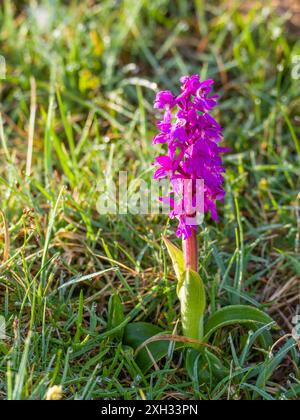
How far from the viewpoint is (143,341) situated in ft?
8.70

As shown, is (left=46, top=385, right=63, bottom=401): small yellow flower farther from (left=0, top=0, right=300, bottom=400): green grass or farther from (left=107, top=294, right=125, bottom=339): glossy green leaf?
(left=107, top=294, right=125, bottom=339): glossy green leaf

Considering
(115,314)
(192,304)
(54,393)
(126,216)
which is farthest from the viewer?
(126,216)

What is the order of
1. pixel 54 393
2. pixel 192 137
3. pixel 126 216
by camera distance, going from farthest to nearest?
pixel 126 216 < pixel 192 137 < pixel 54 393

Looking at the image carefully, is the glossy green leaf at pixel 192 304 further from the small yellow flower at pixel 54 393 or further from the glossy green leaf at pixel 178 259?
the small yellow flower at pixel 54 393

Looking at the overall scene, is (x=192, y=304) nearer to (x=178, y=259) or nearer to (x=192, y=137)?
(x=178, y=259)

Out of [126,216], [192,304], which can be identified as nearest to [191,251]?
[192,304]

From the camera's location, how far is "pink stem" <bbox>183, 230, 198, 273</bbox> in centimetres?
248

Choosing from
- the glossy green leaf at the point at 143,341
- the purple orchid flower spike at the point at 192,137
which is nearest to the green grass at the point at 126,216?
the glossy green leaf at the point at 143,341

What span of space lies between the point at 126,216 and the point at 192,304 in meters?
0.77

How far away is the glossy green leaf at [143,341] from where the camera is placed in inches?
102

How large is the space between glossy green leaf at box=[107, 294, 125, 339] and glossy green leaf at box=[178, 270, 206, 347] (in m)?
0.26
